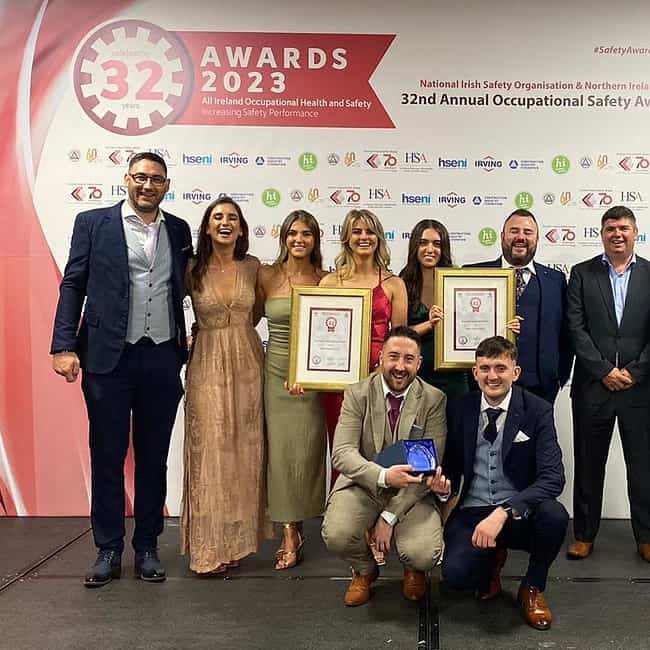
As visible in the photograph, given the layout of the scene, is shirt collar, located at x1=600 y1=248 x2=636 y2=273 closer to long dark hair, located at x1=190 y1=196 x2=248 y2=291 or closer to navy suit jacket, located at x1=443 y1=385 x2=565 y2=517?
navy suit jacket, located at x1=443 y1=385 x2=565 y2=517

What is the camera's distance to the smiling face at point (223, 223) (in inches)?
135

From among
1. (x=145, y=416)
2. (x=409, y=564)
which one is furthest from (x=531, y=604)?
(x=145, y=416)

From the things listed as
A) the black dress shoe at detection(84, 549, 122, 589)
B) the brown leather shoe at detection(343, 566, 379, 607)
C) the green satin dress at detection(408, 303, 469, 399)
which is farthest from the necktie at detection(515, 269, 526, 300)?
the black dress shoe at detection(84, 549, 122, 589)

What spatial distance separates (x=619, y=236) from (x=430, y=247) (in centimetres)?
93

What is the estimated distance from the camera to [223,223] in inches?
135

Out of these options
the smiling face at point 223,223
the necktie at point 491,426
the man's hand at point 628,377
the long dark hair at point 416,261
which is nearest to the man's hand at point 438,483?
the necktie at point 491,426

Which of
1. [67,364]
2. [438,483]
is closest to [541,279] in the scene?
[438,483]

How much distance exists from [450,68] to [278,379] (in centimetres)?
234

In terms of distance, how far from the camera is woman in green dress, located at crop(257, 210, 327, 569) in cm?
358

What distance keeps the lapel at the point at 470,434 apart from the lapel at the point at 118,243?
5.23 feet

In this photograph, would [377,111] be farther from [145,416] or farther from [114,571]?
[114,571]

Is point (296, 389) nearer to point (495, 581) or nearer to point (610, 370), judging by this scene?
point (495, 581)

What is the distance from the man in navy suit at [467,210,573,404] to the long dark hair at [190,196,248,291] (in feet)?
4.24

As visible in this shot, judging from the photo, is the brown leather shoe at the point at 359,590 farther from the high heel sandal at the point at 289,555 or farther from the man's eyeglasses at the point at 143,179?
the man's eyeglasses at the point at 143,179
